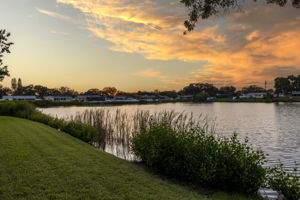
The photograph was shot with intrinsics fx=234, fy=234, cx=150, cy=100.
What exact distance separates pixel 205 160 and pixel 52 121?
1647cm

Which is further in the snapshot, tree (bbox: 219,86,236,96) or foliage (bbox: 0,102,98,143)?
tree (bbox: 219,86,236,96)

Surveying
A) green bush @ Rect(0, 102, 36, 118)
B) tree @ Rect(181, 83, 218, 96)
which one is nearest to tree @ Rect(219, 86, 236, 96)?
tree @ Rect(181, 83, 218, 96)

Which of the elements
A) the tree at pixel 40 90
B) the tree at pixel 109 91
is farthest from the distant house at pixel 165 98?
the tree at pixel 40 90

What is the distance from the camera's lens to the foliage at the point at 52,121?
15.1 metres

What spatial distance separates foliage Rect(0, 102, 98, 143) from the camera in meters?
15.1

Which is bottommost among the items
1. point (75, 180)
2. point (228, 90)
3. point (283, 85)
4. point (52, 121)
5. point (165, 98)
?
point (165, 98)

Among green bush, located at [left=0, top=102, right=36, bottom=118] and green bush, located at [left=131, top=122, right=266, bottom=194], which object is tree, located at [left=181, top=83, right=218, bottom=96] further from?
green bush, located at [left=131, top=122, right=266, bottom=194]

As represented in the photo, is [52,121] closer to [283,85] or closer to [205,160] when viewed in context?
[205,160]

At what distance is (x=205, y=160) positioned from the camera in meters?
7.02

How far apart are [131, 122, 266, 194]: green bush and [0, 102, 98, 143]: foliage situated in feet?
22.4

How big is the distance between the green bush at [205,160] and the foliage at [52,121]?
6833mm

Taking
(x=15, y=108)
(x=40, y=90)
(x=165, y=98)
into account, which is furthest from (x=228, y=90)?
(x=15, y=108)

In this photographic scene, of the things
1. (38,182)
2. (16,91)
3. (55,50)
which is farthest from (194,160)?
(16,91)

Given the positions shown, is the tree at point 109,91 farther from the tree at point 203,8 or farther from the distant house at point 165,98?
the tree at point 203,8
